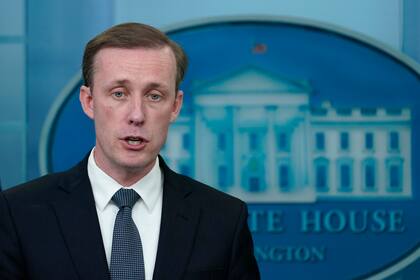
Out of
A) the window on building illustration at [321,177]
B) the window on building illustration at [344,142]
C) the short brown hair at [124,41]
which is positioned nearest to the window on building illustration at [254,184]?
the window on building illustration at [321,177]

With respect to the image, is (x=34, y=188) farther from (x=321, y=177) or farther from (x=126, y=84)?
(x=321, y=177)

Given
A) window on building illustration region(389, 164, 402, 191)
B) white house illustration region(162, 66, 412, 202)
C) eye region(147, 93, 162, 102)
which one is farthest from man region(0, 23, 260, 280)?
window on building illustration region(389, 164, 402, 191)

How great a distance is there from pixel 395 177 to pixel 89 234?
162 centimetres

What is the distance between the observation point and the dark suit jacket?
5.78ft

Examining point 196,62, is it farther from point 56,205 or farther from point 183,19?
point 56,205

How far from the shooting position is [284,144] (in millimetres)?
3125

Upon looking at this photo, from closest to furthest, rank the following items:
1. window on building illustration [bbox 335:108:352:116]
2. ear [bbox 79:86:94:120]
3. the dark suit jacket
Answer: the dark suit jacket → ear [bbox 79:86:94:120] → window on building illustration [bbox 335:108:352:116]

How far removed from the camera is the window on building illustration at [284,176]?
123 inches

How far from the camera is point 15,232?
1.78m

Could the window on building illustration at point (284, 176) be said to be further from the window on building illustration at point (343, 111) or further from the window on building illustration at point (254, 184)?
the window on building illustration at point (343, 111)

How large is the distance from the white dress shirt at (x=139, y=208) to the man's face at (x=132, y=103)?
0.04 meters

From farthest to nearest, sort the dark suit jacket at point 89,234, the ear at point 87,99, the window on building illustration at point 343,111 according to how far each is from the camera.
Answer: the window on building illustration at point 343,111
the ear at point 87,99
the dark suit jacket at point 89,234

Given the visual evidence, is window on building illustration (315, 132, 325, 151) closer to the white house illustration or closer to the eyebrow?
the white house illustration

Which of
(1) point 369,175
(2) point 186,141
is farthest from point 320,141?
(2) point 186,141
